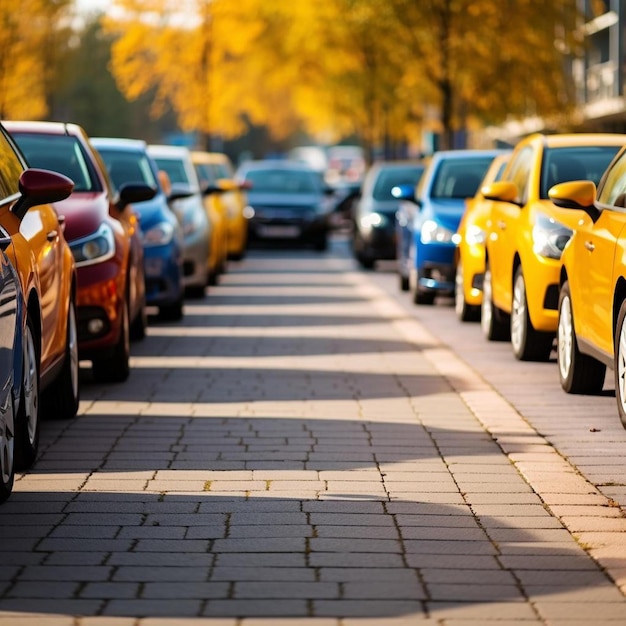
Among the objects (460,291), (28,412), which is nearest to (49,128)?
(460,291)

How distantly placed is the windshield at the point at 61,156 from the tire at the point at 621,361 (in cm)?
467

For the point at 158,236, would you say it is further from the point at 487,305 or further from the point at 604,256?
the point at 604,256

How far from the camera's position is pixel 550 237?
40.2 feet

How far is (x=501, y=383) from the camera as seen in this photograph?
1162cm

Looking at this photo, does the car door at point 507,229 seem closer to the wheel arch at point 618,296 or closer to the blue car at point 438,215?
the blue car at point 438,215

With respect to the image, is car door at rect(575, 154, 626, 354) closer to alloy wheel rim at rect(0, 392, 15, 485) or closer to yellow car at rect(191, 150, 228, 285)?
alloy wheel rim at rect(0, 392, 15, 485)

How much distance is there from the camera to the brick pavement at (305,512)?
543 centimetres

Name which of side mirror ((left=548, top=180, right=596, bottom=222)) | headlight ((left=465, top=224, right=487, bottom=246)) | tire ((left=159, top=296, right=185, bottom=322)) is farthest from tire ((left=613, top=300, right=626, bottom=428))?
tire ((left=159, top=296, right=185, bottom=322))

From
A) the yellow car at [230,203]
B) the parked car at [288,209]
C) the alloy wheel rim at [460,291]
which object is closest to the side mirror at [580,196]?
the alloy wheel rim at [460,291]

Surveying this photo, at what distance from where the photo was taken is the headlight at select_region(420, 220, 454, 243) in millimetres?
18328

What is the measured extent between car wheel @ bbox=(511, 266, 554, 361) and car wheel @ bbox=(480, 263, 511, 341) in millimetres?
1341

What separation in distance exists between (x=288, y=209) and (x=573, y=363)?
77.0 feet

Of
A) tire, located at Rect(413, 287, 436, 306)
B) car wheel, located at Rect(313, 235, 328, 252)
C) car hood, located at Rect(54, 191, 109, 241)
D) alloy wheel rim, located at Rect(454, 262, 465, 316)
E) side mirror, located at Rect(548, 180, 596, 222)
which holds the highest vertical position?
side mirror, located at Rect(548, 180, 596, 222)

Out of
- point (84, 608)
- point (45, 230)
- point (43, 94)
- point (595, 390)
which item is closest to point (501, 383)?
point (595, 390)
